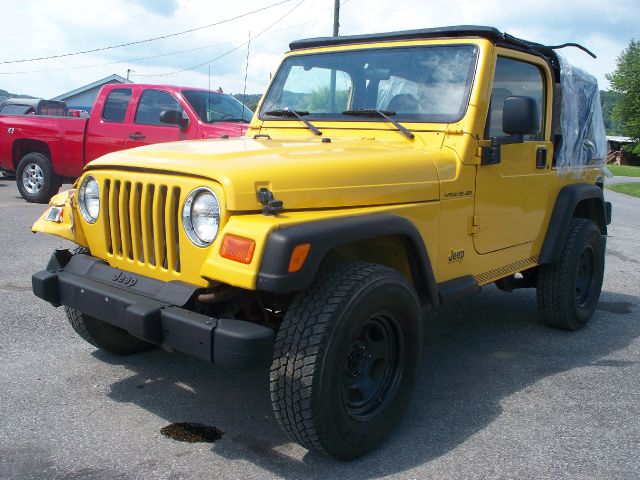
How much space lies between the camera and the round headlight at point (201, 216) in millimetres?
2838

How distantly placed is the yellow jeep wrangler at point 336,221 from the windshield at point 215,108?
4.99m

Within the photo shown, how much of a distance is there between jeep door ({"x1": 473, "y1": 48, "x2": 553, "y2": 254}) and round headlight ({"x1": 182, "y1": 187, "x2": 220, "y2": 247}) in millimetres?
1707

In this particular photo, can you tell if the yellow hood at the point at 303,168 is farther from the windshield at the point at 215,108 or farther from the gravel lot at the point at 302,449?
the windshield at the point at 215,108

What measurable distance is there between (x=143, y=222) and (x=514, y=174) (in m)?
2.39

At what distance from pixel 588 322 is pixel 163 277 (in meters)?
3.78

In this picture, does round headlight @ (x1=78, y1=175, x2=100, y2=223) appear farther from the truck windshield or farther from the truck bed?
the truck bed

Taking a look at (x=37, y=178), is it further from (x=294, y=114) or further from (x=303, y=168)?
(x=303, y=168)

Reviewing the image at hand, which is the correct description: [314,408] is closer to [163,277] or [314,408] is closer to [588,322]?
[163,277]

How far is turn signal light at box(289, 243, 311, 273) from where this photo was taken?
2625 mm

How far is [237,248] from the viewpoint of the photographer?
2.68 metres

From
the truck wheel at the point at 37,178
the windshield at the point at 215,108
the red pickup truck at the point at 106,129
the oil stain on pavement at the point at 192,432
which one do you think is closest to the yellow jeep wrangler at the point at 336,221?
the oil stain on pavement at the point at 192,432

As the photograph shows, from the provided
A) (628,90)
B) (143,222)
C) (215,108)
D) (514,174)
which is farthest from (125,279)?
(628,90)

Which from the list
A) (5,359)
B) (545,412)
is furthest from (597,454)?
(5,359)

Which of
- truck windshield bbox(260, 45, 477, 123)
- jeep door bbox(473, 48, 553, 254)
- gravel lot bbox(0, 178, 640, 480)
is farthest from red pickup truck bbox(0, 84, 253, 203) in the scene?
gravel lot bbox(0, 178, 640, 480)
